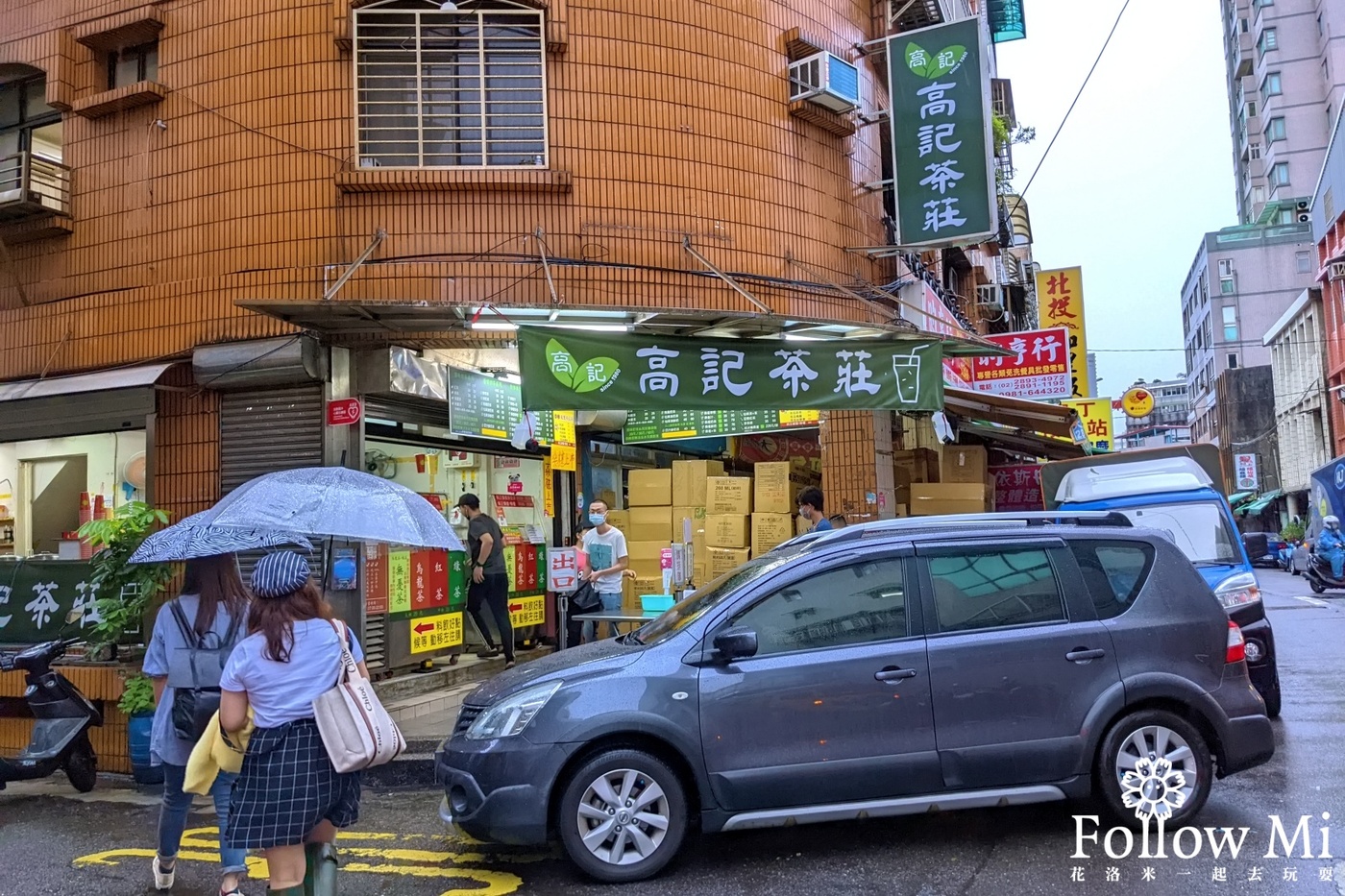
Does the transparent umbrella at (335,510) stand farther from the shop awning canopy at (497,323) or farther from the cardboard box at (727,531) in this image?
the cardboard box at (727,531)

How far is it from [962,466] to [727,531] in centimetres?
423

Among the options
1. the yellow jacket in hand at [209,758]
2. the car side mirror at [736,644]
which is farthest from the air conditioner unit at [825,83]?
the yellow jacket in hand at [209,758]

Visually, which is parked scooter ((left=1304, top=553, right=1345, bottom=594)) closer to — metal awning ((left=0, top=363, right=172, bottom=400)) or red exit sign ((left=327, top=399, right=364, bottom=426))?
red exit sign ((left=327, top=399, right=364, bottom=426))

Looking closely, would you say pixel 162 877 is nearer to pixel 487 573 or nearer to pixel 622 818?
pixel 622 818

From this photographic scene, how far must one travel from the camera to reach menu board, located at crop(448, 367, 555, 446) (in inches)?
374

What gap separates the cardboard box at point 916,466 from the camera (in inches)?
536

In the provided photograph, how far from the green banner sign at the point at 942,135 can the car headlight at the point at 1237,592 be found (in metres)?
4.07

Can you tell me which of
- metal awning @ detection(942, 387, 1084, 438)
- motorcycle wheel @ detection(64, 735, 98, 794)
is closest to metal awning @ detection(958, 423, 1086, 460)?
metal awning @ detection(942, 387, 1084, 438)

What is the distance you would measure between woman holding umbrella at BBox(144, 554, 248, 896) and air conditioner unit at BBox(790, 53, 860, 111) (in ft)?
25.7

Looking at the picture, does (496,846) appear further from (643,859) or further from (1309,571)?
(1309,571)

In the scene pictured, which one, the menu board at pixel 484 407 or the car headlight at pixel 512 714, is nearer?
the car headlight at pixel 512 714

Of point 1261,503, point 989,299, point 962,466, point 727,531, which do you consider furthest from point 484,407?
point 1261,503

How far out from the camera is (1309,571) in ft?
74.1

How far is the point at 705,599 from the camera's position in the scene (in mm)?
5707
